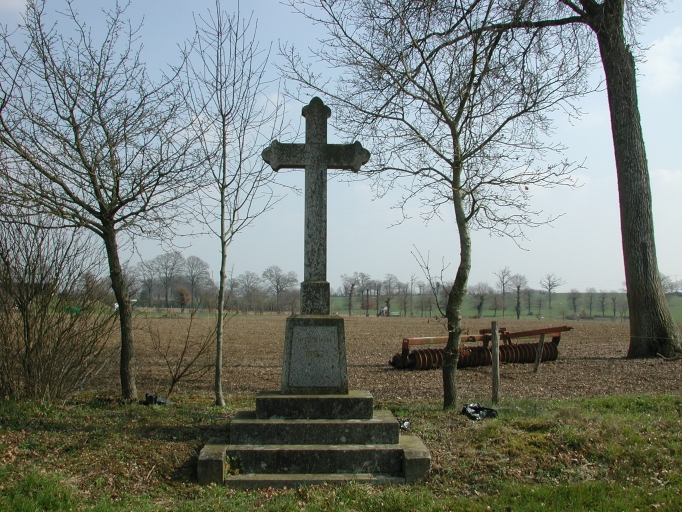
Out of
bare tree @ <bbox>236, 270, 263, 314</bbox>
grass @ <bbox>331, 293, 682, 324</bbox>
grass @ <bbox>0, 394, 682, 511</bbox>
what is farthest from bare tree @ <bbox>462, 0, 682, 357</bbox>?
grass @ <bbox>331, 293, 682, 324</bbox>

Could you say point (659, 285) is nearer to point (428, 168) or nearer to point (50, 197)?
point (428, 168)

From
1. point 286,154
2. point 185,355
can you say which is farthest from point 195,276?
point 286,154

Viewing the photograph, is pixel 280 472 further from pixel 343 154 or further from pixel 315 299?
pixel 343 154

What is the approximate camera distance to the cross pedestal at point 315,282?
6.21 meters

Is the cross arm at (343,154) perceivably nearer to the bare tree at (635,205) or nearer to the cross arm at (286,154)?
the cross arm at (286,154)

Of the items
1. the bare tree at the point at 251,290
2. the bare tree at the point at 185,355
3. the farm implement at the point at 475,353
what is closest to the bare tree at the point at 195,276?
the bare tree at the point at 185,355

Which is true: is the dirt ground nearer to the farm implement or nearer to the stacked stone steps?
the farm implement

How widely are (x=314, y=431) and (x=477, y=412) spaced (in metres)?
2.56

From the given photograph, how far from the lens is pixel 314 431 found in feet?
18.9

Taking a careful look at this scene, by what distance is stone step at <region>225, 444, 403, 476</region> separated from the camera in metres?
5.51

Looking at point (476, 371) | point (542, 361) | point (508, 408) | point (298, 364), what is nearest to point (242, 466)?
point (298, 364)

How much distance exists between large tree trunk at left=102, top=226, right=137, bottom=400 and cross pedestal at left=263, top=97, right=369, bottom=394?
9.68 ft

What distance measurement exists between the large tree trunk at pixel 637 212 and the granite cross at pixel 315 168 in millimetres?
9772

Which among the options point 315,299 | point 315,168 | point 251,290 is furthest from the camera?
point 251,290
